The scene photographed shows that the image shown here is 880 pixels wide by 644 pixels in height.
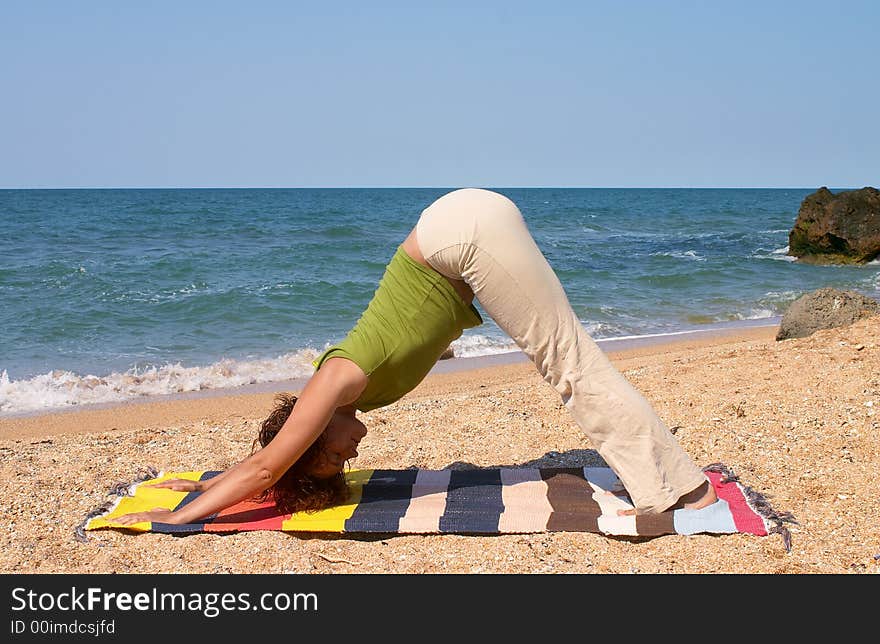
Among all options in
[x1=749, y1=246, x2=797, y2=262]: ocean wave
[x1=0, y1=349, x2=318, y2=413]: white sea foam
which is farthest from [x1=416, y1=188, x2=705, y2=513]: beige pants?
[x1=749, y1=246, x2=797, y2=262]: ocean wave

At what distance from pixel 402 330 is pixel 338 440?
2.01ft

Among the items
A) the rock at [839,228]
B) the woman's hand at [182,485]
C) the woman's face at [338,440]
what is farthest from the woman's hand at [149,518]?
the rock at [839,228]

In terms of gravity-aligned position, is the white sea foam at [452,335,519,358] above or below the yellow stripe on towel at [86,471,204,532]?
below

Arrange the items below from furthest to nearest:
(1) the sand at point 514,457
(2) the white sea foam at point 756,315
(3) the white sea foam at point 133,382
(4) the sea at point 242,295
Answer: (2) the white sea foam at point 756,315 → (4) the sea at point 242,295 → (3) the white sea foam at point 133,382 → (1) the sand at point 514,457

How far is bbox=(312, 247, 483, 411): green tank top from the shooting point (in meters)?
3.91

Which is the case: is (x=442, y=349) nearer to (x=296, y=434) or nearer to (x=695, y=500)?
(x=296, y=434)

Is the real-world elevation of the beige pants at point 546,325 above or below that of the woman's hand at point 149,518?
above

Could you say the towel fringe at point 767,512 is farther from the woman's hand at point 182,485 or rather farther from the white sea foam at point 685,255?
the white sea foam at point 685,255

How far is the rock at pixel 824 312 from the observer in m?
8.88

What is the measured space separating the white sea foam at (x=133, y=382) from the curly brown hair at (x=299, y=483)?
17.0 feet

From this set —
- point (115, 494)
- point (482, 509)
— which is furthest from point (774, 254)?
point (115, 494)

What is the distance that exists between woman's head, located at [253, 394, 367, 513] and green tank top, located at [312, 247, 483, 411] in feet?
0.51

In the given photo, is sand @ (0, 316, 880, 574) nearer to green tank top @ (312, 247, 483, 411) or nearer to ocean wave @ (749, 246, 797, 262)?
green tank top @ (312, 247, 483, 411)
